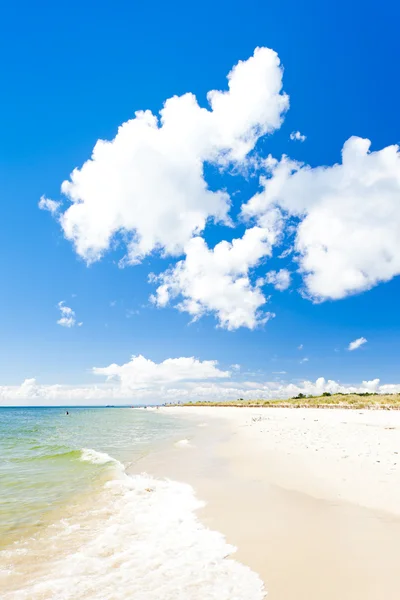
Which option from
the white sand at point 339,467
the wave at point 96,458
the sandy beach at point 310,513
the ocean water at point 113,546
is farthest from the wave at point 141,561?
the wave at point 96,458

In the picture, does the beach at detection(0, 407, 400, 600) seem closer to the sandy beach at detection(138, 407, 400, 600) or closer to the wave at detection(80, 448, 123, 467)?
the sandy beach at detection(138, 407, 400, 600)

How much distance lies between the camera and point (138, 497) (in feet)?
37.2

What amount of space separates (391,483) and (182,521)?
665cm

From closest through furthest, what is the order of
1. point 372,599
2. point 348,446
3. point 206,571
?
point 372,599 → point 206,571 → point 348,446

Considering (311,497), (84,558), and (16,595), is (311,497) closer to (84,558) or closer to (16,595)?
(84,558)

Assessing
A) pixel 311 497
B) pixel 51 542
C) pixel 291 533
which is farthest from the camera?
pixel 311 497

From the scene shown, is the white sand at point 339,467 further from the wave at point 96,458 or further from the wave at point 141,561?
the wave at point 96,458

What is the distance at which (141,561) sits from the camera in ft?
22.0

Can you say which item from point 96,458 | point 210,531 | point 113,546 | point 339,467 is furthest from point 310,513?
point 96,458

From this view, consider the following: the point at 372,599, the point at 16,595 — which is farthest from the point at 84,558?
the point at 372,599

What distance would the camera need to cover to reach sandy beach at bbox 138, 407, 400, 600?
5598 mm

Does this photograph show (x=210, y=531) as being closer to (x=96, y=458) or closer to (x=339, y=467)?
(x=339, y=467)

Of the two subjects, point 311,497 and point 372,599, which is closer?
point 372,599

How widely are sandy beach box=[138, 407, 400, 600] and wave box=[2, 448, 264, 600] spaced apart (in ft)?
1.56
